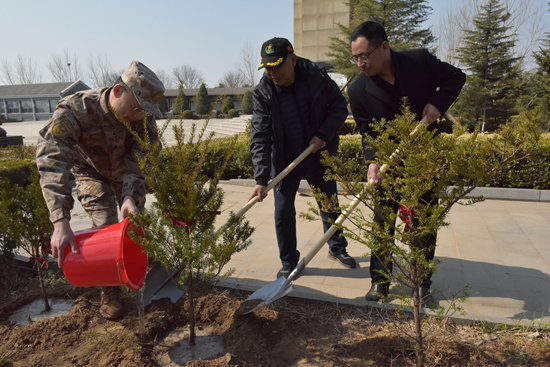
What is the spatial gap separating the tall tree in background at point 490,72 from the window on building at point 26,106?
4966cm

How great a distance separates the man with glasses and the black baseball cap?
53 cm

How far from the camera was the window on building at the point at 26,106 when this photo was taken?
161ft

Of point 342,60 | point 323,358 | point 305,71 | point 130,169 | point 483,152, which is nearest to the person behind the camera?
point 483,152

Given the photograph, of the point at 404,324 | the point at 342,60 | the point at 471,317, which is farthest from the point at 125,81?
the point at 342,60

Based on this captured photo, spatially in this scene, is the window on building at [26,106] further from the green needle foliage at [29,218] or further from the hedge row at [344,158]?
the green needle foliage at [29,218]

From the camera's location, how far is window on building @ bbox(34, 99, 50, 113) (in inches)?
1890

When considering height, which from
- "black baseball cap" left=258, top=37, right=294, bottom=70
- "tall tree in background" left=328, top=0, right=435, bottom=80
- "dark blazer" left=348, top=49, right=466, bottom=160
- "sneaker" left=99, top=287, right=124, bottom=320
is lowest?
"sneaker" left=99, top=287, right=124, bottom=320

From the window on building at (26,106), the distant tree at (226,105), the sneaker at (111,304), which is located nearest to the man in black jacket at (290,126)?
the sneaker at (111,304)

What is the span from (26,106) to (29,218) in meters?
55.6

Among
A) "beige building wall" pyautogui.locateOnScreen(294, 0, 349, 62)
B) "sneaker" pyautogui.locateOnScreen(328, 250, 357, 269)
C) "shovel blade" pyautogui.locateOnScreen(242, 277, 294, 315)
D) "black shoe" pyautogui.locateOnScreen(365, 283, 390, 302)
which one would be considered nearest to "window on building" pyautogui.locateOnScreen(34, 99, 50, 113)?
"beige building wall" pyautogui.locateOnScreen(294, 0, 349, 62)

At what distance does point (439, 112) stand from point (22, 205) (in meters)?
3.24

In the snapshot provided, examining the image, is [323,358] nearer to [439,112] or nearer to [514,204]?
[439,112]

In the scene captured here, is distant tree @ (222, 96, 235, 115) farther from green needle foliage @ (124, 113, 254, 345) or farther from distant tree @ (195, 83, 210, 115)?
green needle foliage @ (124, 113, 254, 345)

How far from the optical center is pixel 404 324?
8.87ft
